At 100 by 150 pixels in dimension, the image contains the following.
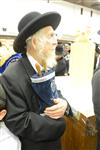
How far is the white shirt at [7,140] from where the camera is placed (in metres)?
1.18

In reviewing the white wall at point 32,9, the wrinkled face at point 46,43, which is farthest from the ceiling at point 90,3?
the wrinkled face at point 46,43

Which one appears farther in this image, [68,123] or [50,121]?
[68,123]

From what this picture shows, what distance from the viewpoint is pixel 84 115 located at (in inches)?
62.8

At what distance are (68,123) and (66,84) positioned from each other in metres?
0.34

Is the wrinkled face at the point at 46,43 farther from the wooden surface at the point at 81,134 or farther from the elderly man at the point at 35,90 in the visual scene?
the wooden surface at the point at 81,134

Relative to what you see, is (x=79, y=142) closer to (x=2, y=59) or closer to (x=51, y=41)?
(x=51, y=41)

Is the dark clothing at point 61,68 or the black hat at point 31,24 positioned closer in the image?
the black hat at point 31,24

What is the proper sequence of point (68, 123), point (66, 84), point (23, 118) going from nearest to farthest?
point (23, 118)
point (68, 123)
point (66, 84)

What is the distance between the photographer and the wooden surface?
1604 millimetres

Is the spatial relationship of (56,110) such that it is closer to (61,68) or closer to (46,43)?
(46,43)

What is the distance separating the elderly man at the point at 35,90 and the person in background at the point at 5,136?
0.08 ft

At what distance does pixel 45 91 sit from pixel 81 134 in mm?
→ 576

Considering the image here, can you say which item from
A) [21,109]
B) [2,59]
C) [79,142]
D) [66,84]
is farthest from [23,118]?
[2,59]

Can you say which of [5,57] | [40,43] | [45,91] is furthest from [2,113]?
[5,57]
